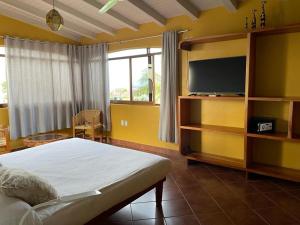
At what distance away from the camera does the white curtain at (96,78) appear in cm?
516

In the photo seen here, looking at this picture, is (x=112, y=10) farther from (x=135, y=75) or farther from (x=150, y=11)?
(x=135, y=75)

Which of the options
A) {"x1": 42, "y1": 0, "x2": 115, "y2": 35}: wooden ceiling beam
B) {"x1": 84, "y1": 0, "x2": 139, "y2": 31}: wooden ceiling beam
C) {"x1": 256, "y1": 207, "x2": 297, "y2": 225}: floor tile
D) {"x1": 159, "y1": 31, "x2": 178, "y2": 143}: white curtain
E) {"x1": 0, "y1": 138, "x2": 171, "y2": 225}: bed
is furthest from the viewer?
{"x1": 159, "y1": 31, "x2": 178, "y2": 143}: white curtain

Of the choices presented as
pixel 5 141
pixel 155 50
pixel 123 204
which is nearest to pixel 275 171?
pixel 123 204

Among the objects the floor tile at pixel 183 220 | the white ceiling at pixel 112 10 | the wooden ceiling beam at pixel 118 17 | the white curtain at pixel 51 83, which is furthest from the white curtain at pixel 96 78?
the floor tile at pixel 183 220

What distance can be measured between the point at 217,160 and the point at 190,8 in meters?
2.33

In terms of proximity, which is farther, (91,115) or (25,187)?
(91,115)

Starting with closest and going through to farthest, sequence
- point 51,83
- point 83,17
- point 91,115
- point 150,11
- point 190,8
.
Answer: point 190,8 < point 150,11 < point 83,17 < point 51,83 < point 91,115

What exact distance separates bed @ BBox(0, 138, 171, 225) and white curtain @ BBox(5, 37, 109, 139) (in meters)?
2.18

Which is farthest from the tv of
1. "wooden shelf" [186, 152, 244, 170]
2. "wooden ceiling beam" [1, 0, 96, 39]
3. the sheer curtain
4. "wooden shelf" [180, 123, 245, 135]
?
the sheer curtain

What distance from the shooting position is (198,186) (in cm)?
311

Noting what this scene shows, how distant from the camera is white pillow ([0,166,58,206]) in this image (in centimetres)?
149

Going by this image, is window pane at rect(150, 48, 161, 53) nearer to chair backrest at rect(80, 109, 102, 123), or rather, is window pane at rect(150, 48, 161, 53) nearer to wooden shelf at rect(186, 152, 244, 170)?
chair backrest at rect(80, 109, 102, 123)

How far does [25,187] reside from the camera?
1.52 metres

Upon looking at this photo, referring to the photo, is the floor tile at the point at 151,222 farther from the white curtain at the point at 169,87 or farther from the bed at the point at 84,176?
the white curtain at the point at 169,87
